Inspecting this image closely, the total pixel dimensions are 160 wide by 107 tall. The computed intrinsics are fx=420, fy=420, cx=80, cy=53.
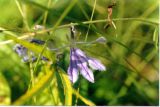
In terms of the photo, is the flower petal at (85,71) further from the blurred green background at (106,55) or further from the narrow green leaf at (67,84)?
the blurred green background at (106,55)

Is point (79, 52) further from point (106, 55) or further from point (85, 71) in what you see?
point (106, 55)

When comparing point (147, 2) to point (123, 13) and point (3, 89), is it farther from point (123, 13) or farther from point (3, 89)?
point (3, 89)

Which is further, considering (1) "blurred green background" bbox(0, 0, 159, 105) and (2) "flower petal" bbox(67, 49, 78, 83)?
(1) "blurred green background" bbox(0, 0, 159, 105)

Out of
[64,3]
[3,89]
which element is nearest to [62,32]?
[64,3]

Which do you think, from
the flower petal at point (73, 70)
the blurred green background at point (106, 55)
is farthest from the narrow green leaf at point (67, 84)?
the blurred green background at point (106, 55)

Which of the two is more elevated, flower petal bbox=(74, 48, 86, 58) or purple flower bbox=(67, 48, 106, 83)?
flower petal bbox=(74, 48, 86, 58)

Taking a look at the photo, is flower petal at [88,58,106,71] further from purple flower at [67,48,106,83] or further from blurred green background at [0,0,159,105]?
blurred green background at [0,0,159,105]

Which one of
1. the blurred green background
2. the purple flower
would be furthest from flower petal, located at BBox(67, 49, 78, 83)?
the blurred green background

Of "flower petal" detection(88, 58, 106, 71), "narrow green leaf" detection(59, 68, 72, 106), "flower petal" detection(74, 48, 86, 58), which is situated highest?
"flower petal" detection(74, 48, 86, 58)
